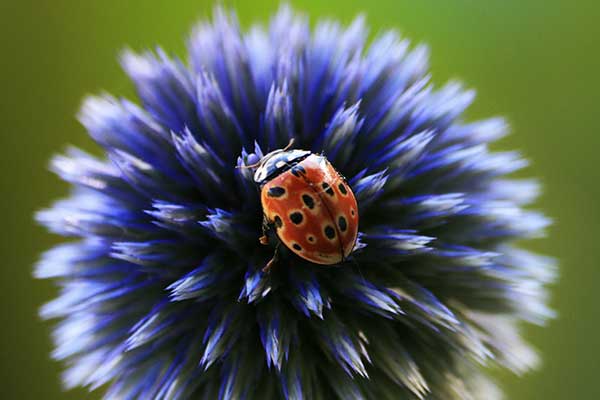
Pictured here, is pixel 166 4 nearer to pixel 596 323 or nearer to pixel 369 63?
pixel 369 63

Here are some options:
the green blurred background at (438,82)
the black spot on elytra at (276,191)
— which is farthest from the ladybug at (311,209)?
the green blurred background at (438,82)

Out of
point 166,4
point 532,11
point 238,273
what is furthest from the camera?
point 532,11

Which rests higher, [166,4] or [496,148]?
[166,4]

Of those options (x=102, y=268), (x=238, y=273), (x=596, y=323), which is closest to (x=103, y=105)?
(x=102, y=268)

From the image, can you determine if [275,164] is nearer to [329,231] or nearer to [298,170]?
[298,170]

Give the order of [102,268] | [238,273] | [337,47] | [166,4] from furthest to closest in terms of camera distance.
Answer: [166,4] → [337,47] → [102,268] → [238,273]

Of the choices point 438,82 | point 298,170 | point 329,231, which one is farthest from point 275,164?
point 438,82
